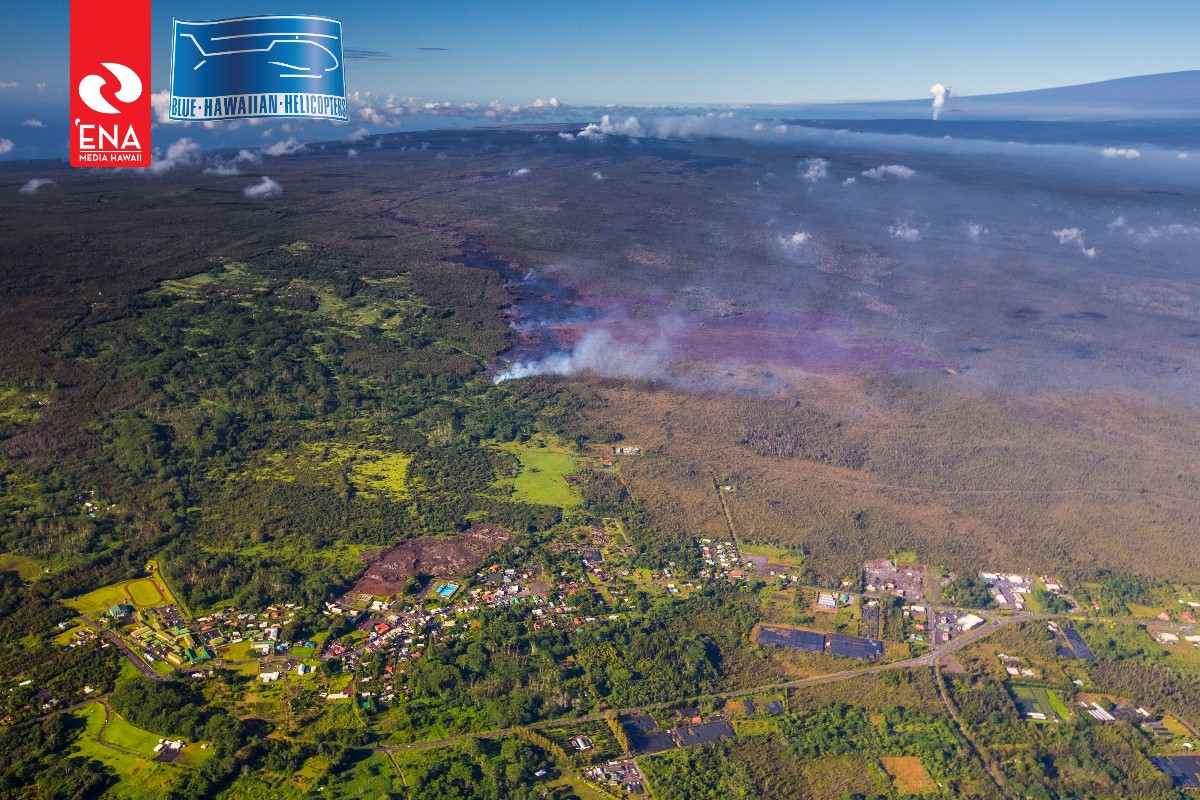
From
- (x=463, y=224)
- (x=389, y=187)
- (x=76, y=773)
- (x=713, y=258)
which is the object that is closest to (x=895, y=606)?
(x=76, y=773)

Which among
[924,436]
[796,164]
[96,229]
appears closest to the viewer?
[924,436]

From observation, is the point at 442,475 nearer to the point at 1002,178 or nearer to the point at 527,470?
the point at 527,470

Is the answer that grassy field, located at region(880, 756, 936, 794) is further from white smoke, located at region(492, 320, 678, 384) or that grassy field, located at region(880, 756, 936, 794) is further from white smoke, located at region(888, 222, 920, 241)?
white smoke, located at region(888, 222, 920, 241)

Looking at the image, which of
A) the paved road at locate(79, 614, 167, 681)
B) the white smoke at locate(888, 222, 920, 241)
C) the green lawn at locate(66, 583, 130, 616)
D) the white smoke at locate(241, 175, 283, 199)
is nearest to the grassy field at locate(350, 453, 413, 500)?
the green lawn at locate(66, 583, 130, 616)

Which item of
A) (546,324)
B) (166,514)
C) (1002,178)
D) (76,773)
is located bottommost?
(76,773)

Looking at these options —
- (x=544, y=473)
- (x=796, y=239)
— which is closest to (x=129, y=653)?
(x=544, y=473)

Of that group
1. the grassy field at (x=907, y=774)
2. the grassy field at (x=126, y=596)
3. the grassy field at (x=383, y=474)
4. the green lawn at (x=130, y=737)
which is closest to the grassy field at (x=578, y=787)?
the grassy field at (x=907, y=774)

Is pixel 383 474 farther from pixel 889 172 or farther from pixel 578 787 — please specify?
pixel 889 172

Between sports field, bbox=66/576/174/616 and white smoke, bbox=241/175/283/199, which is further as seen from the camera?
white smoke, bbox=241/175/283/199
